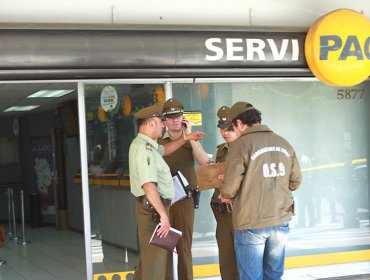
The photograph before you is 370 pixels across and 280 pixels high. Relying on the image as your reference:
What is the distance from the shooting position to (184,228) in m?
5.20

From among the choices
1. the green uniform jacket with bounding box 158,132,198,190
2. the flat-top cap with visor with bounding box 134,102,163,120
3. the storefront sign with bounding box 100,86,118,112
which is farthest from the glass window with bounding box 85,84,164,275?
the flat-top cap with visor with bounding box 134,102,163,120

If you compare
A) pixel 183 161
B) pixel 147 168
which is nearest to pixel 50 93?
pixel 183 161

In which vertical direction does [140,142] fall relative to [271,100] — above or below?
below

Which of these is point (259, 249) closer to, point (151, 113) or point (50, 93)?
point (151, 113)

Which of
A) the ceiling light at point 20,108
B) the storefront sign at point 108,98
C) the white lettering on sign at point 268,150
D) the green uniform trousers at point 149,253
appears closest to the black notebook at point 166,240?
the green uniform trousers at point 149,253

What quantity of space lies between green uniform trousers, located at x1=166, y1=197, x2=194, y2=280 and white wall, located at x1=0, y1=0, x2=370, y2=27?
5.43ft

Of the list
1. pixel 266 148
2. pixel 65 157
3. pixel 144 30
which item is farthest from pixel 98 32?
pixel 65 157

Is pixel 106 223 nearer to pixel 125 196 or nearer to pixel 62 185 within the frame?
pixel 125 196

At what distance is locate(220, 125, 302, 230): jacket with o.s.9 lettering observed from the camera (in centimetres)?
398

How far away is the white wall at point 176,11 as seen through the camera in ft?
17.0

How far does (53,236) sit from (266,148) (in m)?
7.71

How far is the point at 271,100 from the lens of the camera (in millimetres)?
6602

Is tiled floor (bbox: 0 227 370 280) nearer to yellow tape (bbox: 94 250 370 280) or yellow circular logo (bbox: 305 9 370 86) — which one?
yellow tape (bbox: 94 250 370 280)

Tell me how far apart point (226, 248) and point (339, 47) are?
2.05 meters
